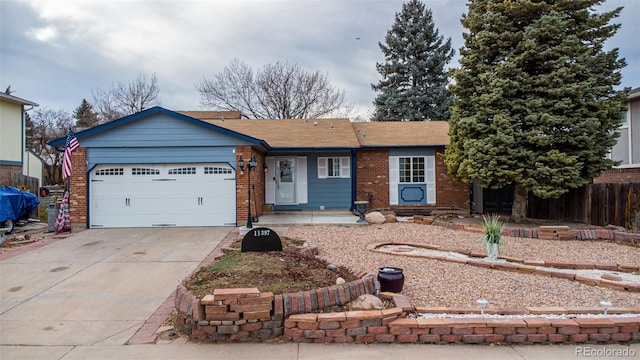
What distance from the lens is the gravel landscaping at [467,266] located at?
4.98 m

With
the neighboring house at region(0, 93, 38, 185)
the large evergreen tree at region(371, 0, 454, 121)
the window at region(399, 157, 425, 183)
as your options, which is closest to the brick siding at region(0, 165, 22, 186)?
the neighboring house at region(0, 93, 38, 185)

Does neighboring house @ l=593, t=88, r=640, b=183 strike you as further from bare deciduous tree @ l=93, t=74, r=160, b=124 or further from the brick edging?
bare deciduous tree @ l=93, t=74, r=160, b=124

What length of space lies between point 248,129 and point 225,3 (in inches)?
229

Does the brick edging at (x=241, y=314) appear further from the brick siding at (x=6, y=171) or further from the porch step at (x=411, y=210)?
the brick siding at (x=6, y=171)

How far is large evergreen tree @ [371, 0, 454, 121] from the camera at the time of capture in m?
28.8

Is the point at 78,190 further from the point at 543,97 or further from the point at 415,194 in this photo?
the point at 543,97

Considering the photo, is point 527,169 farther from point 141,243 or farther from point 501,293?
point 141,243

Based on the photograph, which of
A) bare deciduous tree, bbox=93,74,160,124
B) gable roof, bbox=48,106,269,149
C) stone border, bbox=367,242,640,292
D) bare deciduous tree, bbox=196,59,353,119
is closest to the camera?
stone border, bbox=367,242,640,292

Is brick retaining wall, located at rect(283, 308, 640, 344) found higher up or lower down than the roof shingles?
lower down

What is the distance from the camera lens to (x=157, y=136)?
11695 mm

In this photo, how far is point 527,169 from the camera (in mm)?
10844

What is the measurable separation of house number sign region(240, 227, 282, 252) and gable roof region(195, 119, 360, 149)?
7984 millimetres

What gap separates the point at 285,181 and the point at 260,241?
8711 mm

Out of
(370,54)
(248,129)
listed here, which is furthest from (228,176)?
(370,54)
